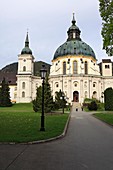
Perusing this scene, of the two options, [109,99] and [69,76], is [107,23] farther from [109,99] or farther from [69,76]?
[69,76]

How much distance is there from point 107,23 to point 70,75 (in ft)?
214

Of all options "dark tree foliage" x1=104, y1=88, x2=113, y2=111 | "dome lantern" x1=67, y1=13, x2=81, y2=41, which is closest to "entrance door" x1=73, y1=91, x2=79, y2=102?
"dome lantern" x1=67, y1=13, x2=81, y2=41

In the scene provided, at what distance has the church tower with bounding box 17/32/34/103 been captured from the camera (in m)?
82.7

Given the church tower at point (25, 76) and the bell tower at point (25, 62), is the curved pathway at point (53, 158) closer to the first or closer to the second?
the church tower at point (25, 76)

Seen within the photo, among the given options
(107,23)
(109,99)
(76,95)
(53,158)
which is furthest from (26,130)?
(76,95)

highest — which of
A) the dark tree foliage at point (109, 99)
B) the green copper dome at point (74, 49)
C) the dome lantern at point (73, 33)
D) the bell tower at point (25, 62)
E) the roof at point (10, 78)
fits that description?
the dome lantern at point (73, 33)

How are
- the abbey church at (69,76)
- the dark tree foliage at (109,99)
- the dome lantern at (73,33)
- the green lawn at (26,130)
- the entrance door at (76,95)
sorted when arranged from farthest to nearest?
the dome lantern at (73,33) < the entrance door at (76,95) < the abbey church at (69,76) < the dark tree foliage at (109,99) < the green lawn at (26,130)

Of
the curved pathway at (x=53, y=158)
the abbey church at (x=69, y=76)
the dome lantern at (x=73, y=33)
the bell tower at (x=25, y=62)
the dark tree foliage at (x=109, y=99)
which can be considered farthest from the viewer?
the dome lantern at (x=73, y=33)

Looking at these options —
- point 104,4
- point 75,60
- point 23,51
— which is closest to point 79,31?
point 75,60

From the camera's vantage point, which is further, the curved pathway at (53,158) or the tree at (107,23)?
the tree at (107,23)

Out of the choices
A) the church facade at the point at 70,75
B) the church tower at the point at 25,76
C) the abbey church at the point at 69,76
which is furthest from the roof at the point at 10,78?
the church facade at the point at 70,75

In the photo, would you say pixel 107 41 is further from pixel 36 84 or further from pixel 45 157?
pixel 36 84

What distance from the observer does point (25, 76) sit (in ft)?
274

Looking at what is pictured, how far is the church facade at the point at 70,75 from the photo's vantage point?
8169cm
